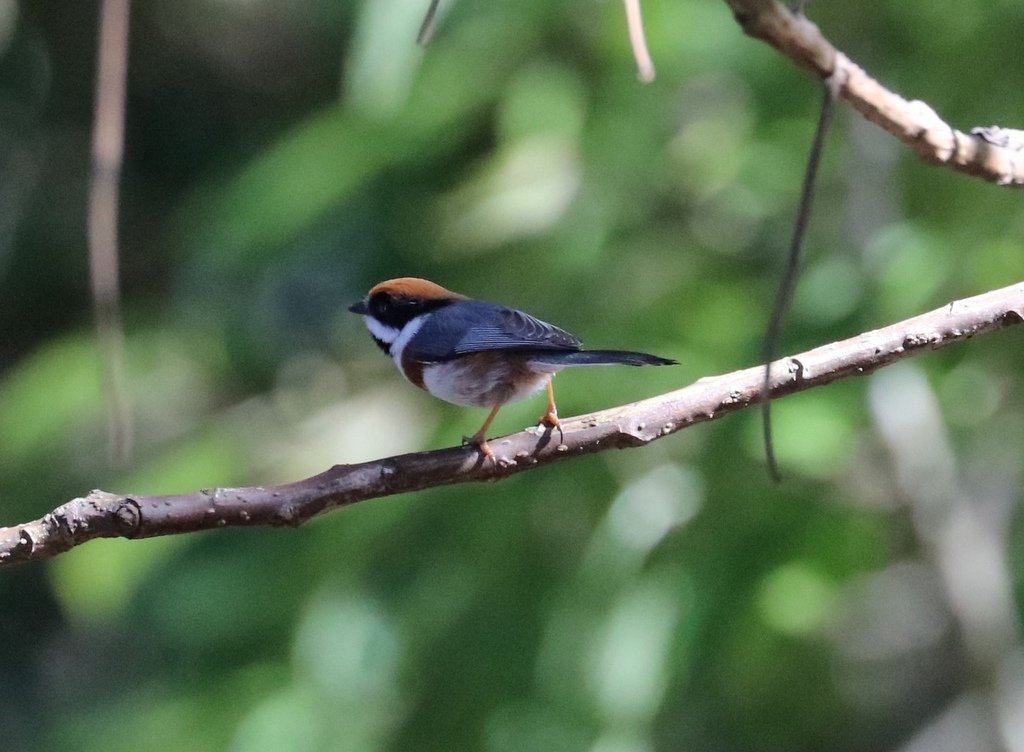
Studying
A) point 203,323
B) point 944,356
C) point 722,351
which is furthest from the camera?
point 203,323

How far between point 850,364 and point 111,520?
1.06 metres

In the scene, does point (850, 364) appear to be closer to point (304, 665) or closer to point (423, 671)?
point (423, 671)

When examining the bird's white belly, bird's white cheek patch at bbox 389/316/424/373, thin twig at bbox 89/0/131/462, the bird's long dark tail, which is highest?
bird's white cheek patch at bbox 389/316/424/373

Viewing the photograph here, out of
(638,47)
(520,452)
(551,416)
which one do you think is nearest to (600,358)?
(551,416)

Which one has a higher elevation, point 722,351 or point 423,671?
point 722,351

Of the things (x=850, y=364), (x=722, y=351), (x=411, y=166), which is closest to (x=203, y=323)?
(x=411, y=166)

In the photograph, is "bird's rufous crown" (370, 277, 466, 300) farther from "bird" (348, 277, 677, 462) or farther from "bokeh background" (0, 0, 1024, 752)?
"bokeh background" (0, 0, 1024, 752)

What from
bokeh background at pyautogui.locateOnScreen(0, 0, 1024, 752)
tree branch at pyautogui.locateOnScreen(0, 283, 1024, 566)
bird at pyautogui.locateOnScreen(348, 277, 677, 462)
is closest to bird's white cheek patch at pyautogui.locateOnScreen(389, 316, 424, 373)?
bird at pyautogui.locateOnScreen(348, 277, 677, 462)

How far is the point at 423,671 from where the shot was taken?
2.61 metres

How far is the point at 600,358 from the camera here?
2.21 meters

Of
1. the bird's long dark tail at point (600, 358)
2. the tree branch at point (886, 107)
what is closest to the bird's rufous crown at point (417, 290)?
the bird's long dark tail at point (600, 358)

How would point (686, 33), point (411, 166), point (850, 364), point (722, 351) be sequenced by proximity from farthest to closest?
1. point (411, 166)
2. point (686, 33)
3. point (722, 351)
4. point (850, 364)

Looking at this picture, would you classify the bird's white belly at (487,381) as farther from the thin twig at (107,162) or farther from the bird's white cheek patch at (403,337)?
the thin twig at (107,162)

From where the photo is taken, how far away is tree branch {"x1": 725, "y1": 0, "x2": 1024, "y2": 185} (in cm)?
119
